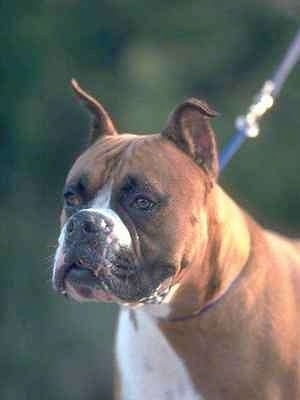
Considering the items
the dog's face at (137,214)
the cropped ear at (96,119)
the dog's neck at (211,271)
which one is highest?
the cropped ear at (96,119)

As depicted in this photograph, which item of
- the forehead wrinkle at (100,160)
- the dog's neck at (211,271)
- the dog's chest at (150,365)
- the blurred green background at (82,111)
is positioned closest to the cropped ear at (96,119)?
the forehead wrinkle at (100,160)

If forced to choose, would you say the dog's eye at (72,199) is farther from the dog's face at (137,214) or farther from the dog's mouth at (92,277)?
the dog's mouth at (92,277)

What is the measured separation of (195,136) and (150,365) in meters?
0.72

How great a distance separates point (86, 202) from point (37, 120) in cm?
343

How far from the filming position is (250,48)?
8422 mm

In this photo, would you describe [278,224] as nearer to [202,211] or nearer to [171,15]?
[171,15]

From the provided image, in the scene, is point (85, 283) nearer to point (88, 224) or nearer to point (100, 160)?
point (88, 224)

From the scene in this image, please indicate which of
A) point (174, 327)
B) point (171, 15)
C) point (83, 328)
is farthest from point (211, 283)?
point (171, 15)

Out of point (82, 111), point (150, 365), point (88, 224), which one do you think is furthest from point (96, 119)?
point (82, 111)

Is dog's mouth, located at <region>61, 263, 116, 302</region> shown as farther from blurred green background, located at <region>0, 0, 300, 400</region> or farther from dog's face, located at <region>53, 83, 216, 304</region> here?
blurred green background, located at <region>0, 0, 300, 400</region>

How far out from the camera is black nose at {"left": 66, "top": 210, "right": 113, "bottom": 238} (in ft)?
15.5

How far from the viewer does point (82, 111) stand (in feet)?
27.0

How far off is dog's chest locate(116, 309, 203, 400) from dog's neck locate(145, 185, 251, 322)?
0.09 m

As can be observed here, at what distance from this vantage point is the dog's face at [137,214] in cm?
474
